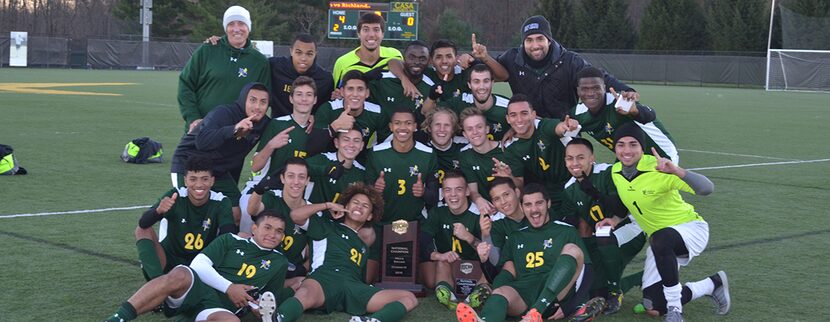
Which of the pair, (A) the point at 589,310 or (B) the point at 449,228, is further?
(B) the point at 449,228

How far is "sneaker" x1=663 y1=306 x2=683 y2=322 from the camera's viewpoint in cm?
577

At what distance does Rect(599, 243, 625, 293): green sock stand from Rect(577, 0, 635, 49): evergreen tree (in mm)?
53071

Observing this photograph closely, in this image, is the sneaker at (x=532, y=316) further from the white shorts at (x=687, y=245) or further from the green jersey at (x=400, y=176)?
the green jersey at (x=400, y=176)

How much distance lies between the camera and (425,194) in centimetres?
692

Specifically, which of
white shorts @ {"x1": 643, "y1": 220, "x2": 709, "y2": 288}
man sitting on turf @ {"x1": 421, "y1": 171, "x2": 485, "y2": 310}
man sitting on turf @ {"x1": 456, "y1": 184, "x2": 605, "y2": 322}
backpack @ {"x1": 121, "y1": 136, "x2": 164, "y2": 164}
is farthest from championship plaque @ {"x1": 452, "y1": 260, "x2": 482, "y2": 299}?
backpack @ {"x1": 121, "y1": 136, "x2": 164, "y2": 164}

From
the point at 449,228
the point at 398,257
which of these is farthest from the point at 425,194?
the point at 398,257

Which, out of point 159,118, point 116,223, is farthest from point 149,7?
point 116,223

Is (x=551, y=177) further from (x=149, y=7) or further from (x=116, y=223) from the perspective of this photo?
(x=149, y=7)

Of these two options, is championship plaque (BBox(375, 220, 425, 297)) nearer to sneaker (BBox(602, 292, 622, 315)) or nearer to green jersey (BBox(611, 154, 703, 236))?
sneaker (BBox(602, 292, 622, 315))

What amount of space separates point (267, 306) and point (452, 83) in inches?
118

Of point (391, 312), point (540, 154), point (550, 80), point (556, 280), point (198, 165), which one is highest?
point (550, 80)

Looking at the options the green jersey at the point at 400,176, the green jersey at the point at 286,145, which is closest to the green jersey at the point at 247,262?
the green jersey at the point at 400,176

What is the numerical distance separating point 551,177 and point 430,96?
3.64ft

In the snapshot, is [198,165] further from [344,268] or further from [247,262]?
[344,268]
